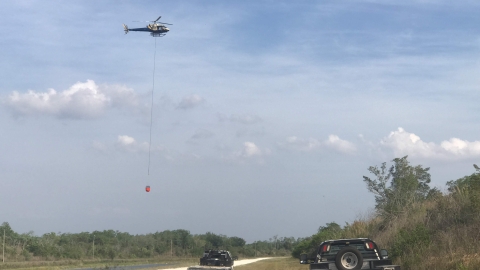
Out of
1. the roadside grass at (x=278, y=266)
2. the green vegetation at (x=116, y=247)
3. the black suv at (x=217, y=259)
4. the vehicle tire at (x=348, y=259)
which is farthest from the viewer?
the green vegetation at (x=116, y=247)

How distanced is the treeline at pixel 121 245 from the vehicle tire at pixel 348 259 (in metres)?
84.9

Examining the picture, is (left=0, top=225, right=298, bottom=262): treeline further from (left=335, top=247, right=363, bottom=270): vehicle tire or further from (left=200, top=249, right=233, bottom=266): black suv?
(left=335, top=247, right=363, bottom=270): vehicle tire

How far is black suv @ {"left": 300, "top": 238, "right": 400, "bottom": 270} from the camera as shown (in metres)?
14.4

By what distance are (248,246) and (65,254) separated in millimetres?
65876

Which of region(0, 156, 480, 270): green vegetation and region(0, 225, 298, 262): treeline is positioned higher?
region(0, 225, 298, 262): treeline

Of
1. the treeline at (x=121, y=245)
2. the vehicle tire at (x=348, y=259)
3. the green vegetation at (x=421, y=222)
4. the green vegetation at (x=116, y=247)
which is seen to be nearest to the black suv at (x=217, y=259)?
the green vegetation at (x=421, y=222)

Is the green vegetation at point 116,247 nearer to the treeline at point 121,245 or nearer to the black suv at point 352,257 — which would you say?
the treeline at point 121,245

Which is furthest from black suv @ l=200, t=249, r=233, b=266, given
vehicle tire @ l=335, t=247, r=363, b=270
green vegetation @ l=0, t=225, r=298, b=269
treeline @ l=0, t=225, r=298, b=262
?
treeline @ l=0, t=225, r=298, b=262

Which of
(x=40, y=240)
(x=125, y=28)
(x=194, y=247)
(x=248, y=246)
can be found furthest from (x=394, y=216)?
(x=248, y=246)

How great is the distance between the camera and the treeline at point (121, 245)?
101394mm

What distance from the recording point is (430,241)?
20344 millimetres

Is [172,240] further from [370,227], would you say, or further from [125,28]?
[370,227]

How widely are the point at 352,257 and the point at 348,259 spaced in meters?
0.12

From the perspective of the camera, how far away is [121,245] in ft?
429
